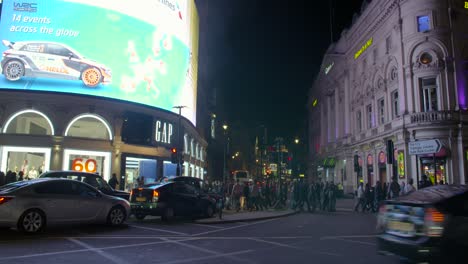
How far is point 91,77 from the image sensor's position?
2814 centimetres

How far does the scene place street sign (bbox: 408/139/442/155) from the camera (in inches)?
736

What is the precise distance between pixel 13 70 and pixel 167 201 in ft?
59.6

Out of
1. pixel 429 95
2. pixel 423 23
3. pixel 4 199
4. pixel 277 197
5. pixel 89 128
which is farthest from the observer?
pixel 423 23

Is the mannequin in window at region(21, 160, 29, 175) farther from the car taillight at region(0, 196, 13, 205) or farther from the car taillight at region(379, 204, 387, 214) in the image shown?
the car taillight at region(379, 204, 387, 214)

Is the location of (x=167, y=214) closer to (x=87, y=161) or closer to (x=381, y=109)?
(x=87, y=161)

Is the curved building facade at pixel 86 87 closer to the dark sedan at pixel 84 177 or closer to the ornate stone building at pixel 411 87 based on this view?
the dark sedan at pixel 84 177

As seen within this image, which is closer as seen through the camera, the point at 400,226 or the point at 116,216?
the point at 400,226

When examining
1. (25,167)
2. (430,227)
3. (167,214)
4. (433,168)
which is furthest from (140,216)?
(433,168)

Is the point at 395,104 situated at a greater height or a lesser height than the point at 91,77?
lesser

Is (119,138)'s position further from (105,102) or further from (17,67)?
(17,67)

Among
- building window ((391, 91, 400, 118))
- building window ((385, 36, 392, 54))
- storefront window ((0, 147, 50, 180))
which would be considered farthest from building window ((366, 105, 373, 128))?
storefront window ((0, 147, 50, 180))

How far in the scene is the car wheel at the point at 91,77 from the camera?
27.9 m

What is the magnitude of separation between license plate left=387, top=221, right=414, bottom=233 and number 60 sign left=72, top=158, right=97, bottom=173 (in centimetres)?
2469

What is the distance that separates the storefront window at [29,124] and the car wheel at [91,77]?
3.80 m
